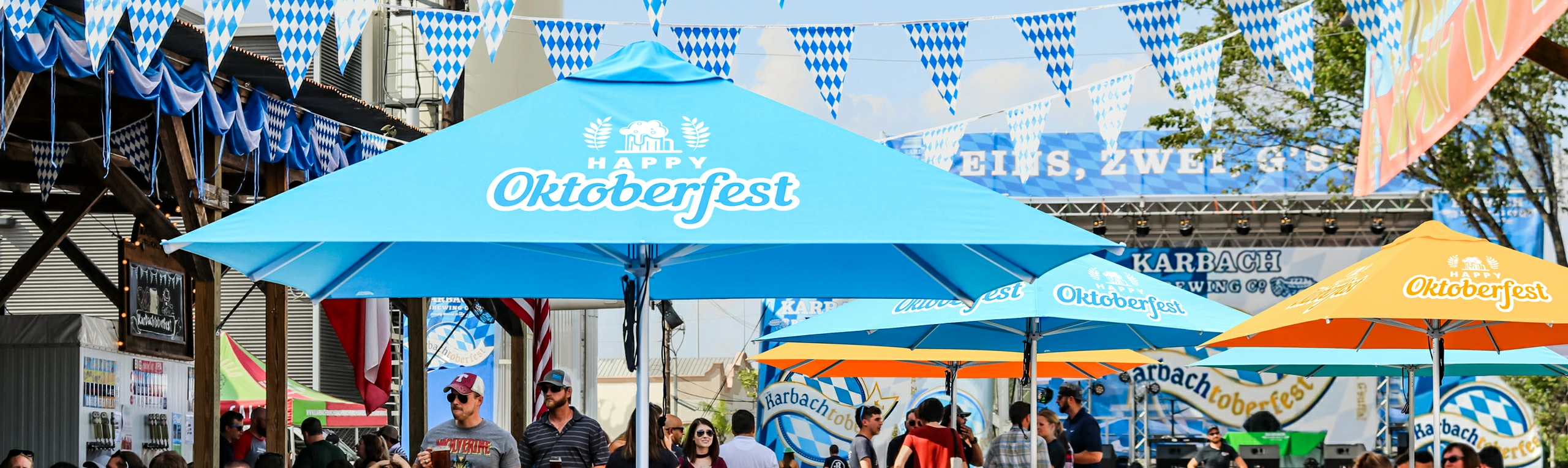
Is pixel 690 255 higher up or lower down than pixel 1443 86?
lower down

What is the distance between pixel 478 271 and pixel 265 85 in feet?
14.1

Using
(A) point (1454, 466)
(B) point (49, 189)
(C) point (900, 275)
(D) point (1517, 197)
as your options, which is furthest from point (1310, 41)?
(D) point (1517, 197)

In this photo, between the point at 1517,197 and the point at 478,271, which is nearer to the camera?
the point at 478,271

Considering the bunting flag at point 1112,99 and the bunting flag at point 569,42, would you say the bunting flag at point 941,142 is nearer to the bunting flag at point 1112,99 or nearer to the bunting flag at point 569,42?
the bunting flag at point 1112,99

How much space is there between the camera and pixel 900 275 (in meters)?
5.99

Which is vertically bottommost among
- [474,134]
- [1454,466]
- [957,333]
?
[1454,466]

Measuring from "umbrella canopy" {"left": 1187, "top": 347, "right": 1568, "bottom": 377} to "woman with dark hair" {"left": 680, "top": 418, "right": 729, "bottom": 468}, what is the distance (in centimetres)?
394

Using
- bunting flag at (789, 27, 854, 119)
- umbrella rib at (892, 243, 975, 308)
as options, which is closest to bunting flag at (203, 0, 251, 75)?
umbrella rib at (892, 243, 975, 308)

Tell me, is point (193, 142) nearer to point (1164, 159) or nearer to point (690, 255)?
point (690, 255)

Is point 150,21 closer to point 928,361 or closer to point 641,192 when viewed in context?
point 641,192

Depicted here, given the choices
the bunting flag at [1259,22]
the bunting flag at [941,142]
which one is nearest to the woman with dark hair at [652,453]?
the bunting flag at [1259,22]

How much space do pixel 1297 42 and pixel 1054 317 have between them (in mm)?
2418

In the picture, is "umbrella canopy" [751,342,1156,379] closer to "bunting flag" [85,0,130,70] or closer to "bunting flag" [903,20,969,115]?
"bunting flag" [903,20,969,115]

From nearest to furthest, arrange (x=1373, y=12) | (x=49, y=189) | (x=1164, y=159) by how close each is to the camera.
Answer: (x=1373, y=12), (x=49, y=189), (x=1164, y=159)
